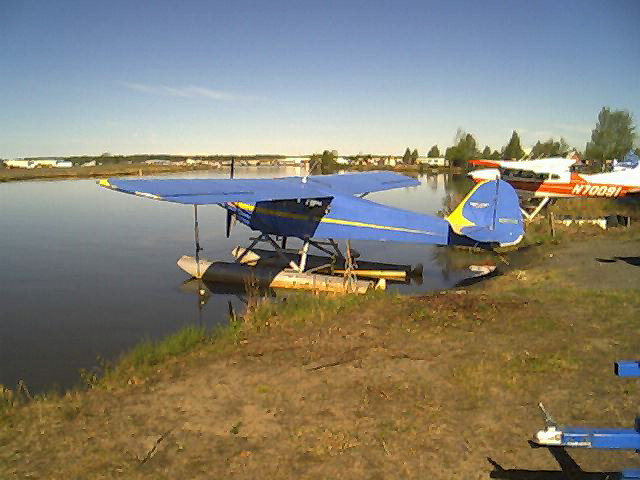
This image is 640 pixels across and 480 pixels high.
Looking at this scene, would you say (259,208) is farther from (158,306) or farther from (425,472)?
(425,472)

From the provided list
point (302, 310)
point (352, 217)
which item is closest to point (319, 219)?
point (352, 217)

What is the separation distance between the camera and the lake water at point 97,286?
8391 millimetres

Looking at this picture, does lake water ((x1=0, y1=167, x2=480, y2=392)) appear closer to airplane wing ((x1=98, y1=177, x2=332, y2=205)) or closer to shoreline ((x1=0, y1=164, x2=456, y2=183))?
airplane wing ((x1=98, y1=177, x2=332, y2=205))

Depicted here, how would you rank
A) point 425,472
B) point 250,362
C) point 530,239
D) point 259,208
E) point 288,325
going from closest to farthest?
point 425,472, point 250,362, point 288,325, point 259,208, point 530,239

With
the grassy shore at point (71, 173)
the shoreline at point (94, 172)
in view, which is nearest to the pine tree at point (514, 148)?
the shoreline at point (94, 172)

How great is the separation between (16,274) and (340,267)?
10080mm

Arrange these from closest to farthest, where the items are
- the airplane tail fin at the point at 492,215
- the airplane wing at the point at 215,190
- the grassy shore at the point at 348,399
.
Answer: the grassy shore at the point at 348,399 < the airplane wing at the point at 215,190 < the airplane tail fin at the point at 492,215

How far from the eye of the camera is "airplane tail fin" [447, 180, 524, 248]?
38.9ft

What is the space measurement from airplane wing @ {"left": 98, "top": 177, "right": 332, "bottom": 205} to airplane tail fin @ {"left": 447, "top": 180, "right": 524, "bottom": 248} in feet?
12.3

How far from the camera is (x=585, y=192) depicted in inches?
771

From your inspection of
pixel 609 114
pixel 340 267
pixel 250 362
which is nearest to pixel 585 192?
pixel 340 267

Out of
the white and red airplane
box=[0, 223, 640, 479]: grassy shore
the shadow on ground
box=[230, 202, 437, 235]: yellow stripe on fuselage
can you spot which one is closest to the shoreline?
the white and red airplane

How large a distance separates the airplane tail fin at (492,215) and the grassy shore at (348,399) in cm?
389

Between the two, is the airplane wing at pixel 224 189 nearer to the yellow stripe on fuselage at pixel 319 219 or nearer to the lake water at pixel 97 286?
the yellow stripe on fuselage at pixel 319 219
